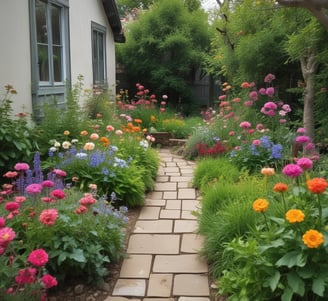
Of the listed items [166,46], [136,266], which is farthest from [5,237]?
[166,46]

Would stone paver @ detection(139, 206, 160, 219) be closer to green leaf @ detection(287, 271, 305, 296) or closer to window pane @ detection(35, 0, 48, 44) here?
green leaf @ detection(287, 271, 305, 296)

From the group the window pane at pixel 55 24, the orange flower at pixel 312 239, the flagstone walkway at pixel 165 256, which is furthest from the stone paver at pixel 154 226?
the window pane at pixel 55 24

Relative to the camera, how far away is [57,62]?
23.6 ft

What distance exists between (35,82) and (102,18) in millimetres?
4991

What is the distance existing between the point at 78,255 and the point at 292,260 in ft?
4.52

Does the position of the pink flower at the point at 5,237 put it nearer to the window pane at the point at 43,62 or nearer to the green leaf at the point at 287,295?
the green leaf at the point at 287,295

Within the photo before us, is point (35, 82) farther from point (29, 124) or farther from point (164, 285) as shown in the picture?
point (164, 285)

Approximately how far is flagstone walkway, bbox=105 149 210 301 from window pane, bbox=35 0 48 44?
3128mm

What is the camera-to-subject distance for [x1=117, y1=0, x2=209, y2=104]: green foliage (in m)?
12.4

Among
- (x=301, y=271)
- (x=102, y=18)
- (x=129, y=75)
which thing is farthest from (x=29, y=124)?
(x=129, y=75)

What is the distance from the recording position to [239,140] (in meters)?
6.15

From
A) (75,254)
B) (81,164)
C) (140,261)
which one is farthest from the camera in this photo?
(81,164)

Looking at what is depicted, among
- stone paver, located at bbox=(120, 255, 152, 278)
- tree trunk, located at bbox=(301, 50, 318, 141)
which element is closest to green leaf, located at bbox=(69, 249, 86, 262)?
stone paver, located at bbox=(120, 255, 152, 278)

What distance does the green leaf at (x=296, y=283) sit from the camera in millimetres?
2182
